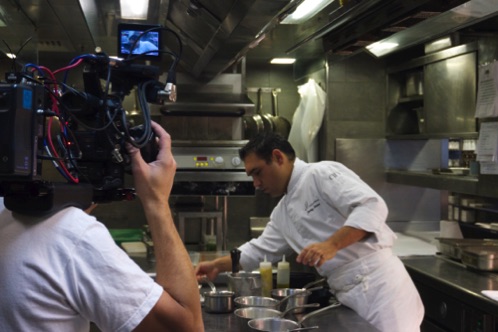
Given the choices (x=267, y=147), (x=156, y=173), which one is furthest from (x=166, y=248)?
(x=267, y=147)

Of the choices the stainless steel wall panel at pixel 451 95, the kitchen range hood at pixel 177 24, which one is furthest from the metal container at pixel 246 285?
the stainless steel wall panel at pixel 451 95

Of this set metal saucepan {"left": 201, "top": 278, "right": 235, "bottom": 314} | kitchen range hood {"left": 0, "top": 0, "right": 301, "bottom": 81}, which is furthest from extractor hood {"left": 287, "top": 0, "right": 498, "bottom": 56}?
metal saucepan {"left": 201, "top": 278, "right": 235, "bottom": 314}

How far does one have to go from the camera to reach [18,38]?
3.35 metres

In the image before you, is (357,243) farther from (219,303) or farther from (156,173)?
(156,173)

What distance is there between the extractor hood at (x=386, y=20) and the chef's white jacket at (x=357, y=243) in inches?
26.1

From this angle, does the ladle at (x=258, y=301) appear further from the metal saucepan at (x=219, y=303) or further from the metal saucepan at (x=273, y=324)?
the metal saucepan at (x=273, y=324)

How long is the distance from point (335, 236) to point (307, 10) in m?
1.11

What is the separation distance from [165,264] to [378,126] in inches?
165

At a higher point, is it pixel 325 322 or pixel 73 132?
pixel 73 132

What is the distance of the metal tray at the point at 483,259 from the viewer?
3332mm

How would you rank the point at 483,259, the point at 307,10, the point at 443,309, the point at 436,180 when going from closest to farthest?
the point at 307,10
the point at 443,309
the point at 483,259
the point at 436,180

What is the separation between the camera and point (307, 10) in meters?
2.92

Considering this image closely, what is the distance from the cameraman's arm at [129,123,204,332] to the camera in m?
1.22

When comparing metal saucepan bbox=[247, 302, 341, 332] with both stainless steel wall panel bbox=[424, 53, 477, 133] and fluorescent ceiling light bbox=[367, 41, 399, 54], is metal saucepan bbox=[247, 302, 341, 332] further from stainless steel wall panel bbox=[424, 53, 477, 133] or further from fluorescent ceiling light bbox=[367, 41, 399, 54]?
fluorescent ceiling light bbox=[367, 41, 399, 54]
